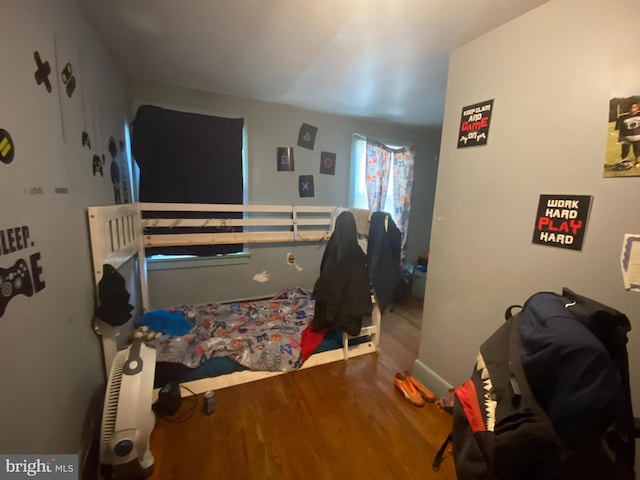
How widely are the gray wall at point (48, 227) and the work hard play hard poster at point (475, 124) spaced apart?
1878 mm

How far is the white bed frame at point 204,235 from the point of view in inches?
55.4

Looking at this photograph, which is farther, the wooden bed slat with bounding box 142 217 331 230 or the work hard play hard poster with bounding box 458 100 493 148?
the wooden bed slat with bounding box 142 217 331 230

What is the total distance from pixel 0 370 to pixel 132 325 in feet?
5.33

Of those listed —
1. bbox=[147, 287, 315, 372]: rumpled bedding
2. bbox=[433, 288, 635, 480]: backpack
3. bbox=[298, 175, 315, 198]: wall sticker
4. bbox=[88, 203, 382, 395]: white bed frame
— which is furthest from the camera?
bbox=[298, 175, 315, 198]: wall sticker

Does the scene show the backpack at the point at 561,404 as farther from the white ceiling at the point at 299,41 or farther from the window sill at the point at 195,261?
the window sill at the point at 195,261

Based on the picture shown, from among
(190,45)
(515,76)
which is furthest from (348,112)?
(515,76)

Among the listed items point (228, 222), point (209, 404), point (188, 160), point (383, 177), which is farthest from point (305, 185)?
point (209, 404)

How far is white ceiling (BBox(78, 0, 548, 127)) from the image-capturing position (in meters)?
1.30

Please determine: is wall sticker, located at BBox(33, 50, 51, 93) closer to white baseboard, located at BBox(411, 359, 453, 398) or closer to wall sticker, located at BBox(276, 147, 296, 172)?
wall sticker, located at BBox(276, 147, 296, 172)

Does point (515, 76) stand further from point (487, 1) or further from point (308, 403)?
point (308, 403)

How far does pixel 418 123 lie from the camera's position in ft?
11.0

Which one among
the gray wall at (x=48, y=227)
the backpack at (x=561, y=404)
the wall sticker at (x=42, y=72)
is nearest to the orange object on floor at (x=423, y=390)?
the backpack at (x=561, y=404)

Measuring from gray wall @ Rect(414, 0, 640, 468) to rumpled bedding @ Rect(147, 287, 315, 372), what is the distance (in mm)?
1065
